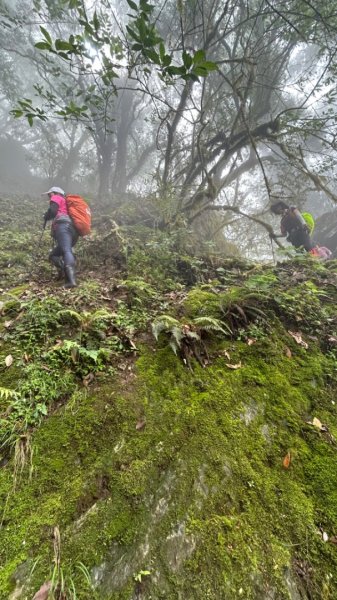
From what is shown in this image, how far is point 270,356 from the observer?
11.5 ft

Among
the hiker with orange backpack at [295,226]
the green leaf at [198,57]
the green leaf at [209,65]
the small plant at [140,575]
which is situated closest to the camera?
the small plant at [140,575]

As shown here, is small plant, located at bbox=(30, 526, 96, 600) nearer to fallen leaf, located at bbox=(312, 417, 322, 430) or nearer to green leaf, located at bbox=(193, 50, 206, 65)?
fallen leaf, located at bbox=(312, 417, 322, 430)

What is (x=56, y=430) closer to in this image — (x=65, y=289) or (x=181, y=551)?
(x=181, y=551)

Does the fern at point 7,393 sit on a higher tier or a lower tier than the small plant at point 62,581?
higher

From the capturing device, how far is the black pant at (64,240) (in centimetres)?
589

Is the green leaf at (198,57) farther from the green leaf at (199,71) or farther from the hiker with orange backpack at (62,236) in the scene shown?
the hiker with orange backpack at (62,236)

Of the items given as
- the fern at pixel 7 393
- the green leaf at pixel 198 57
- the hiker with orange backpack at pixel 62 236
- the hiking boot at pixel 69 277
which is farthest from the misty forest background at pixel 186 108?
the fern at pixel 7 393

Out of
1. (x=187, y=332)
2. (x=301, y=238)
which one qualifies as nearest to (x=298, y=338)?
(x=187, y=332)

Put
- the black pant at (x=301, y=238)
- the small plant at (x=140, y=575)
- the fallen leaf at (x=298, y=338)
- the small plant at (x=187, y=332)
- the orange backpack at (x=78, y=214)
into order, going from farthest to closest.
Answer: the black pant at (x=301, y=238)
the orange backpack at (x=78, y=214)
the fallen leaf at (x=298, y=338)
the small plant at (x=187, y=332)
the small plant at (x=140, y=575)

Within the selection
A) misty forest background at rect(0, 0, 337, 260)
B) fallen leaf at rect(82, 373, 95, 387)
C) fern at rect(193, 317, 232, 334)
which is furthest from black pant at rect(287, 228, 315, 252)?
fallen leaf at rect(82, 373, 95, 387)

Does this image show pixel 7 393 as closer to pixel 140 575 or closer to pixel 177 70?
pixel 140 575

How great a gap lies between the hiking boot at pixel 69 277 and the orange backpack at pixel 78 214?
1279mm

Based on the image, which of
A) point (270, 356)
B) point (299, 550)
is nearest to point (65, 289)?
point (270, 356)

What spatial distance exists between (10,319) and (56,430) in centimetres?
187
